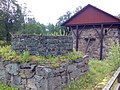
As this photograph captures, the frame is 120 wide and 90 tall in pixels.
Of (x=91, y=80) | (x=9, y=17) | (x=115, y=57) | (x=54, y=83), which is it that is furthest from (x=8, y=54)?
(x=9, y=17)

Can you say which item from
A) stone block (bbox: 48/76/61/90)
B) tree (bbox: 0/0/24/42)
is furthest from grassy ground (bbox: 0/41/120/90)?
tree (bbox: 0/0/24/42)

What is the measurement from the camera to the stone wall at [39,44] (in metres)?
7.52

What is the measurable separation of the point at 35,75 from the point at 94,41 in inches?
463

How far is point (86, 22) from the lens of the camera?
1839 centimetres

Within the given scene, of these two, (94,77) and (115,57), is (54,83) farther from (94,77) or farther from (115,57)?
(115,57)

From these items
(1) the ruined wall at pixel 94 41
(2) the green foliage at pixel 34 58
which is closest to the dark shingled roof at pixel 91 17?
(1) the ruined wall at pixel 94 41

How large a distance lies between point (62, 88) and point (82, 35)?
38.3 feet

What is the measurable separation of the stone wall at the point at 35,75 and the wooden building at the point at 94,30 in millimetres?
9947

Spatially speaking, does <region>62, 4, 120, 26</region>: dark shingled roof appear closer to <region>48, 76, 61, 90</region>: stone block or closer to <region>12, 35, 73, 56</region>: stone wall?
<region>12, 35, 73, 56</region>: stone wall

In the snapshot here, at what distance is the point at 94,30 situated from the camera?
711 inches

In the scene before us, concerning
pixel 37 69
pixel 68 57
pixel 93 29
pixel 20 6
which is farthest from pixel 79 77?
pixel 20 6

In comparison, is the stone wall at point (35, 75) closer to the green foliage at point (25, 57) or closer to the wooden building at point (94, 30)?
the green foliage at point (25, 57)

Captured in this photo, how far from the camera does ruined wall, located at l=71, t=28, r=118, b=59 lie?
17297 mm

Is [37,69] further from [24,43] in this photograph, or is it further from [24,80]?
[24,43]
